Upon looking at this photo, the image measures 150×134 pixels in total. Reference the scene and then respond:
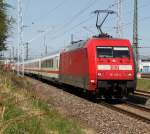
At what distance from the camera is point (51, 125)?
1076 centimetres

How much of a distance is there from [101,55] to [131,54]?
1379mm

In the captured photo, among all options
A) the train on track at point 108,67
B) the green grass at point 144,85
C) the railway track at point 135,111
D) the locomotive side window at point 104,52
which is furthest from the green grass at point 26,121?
the green grass at point 144,85

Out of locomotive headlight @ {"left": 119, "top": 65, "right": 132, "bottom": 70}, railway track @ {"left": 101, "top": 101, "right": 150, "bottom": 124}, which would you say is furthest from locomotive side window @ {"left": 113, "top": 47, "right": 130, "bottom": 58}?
railway track @ {"left": 101, "top": 101, "right": 150, "bottom": 124}

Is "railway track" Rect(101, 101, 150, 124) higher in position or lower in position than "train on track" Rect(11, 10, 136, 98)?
lower

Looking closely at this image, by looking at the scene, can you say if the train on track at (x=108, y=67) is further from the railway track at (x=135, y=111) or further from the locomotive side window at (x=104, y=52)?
the railway track at (x=135, y=111)

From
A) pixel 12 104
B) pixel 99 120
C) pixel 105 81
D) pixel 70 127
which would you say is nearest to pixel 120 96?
pixel 105 81

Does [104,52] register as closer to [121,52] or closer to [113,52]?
[113,52]

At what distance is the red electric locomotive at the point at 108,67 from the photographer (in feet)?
74.1

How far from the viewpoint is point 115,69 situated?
22.8 metres

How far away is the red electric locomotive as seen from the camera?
22.6m

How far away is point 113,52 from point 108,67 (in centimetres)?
94

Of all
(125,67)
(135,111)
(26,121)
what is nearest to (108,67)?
(125,67)

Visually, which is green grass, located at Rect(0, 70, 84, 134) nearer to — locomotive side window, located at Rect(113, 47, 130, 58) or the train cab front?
the train cab front

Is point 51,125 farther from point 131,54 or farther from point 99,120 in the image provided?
point 131,54
